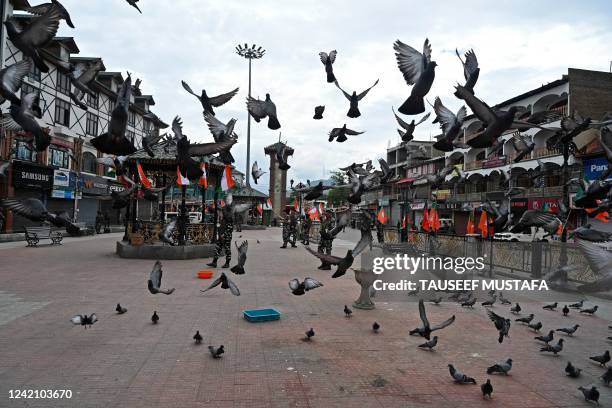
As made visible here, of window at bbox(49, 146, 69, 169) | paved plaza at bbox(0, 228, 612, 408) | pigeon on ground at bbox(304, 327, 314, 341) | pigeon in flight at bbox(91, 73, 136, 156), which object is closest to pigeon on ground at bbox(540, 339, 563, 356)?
paved plaza at bbox(0, 228, 612, 408)

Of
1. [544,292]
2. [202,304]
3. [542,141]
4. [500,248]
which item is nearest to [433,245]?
[500,248]

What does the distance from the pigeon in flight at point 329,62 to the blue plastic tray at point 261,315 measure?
4.44 m

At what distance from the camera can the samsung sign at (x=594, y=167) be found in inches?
956

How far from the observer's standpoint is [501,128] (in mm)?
3170

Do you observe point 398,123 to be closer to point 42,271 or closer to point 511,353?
point 511,353

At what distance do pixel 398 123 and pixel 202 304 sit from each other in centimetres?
568

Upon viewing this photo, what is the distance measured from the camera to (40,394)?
4.30m

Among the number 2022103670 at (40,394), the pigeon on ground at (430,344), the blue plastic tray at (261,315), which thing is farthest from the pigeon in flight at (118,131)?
the pigeon on ground at (430,344)

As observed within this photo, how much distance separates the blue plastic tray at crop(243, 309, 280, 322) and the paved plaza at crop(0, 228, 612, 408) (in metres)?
0.14

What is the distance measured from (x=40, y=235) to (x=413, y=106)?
22970mm

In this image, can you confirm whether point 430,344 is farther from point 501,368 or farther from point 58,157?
point 58,157

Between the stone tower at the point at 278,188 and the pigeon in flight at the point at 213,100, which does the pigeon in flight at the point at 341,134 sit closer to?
the pigeon in flight at the point at 213,100

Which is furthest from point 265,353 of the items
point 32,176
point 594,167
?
point 32,176

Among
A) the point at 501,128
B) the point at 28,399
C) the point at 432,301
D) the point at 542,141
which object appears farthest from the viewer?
the point at 542,141
